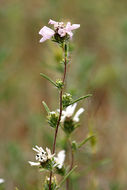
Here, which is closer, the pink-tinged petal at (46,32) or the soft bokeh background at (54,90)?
the pink-tinged petal at (46,32)

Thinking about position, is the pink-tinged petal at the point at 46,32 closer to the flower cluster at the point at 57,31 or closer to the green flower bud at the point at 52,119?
the flower cluster at the point at 57,31

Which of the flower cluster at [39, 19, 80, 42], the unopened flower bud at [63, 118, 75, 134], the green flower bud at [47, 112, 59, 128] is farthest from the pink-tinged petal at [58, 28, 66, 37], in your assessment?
the unopened flower bud at [63, 118, 75, 134]

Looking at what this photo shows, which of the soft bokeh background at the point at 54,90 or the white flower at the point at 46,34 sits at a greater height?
the soft bokeh background at the point at 54,90

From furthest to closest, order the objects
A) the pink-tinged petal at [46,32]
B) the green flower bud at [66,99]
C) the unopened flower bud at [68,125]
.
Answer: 1. the unopened flower bud at [68,125]
2. the green flower bud at [66,99]
3. the pink-tinged petal at [46,32]

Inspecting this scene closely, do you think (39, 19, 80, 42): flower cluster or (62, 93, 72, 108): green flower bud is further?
(62, 93, 72, 108): green flower bud

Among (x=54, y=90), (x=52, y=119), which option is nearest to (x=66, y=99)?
(x=52, y=119)

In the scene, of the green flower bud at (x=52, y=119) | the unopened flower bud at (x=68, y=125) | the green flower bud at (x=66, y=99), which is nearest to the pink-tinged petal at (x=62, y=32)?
the green flower bud at (x=66, y=99)

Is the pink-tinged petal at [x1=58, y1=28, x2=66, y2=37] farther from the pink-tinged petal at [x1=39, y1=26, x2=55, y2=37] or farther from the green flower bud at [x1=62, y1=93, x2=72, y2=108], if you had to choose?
the green flower bud at [x1=62, y1=93, x2=72, y2=108]

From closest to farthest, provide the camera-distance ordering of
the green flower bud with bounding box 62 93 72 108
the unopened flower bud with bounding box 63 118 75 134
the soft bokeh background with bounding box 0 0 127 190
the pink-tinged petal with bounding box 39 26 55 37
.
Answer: the pink-tinged petal with bounding box 39 26 55 37, the green flower bud with bounding box 62 93 72 108, the unopened flower bud with bounding box 63 118 75 134, the soft bokeh background with bounding box 0 0 127 190
